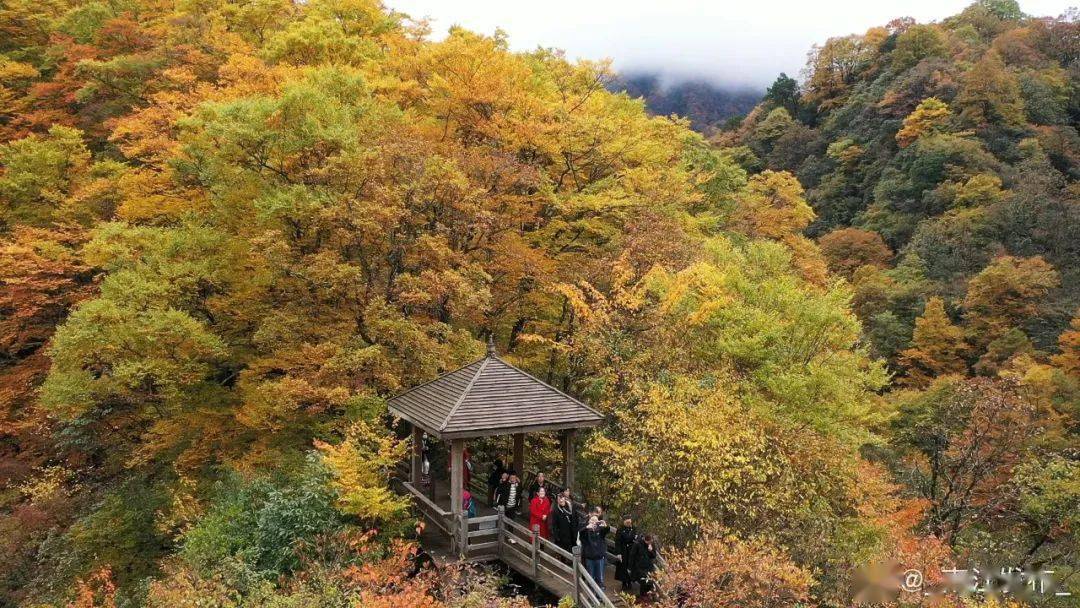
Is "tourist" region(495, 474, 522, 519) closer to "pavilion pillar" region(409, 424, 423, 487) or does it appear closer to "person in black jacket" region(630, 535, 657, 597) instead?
"pavilion pillar" region(409, 424, 423, 487)

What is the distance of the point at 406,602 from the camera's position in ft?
30.2

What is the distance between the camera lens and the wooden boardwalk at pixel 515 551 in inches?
399

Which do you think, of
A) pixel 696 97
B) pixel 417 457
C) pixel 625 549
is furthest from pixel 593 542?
pixel 696 97

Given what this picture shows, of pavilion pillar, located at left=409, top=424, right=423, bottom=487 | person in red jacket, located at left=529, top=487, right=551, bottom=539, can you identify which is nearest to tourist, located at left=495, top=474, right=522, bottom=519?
person in red jacket, located at left=529, top=487, right=551, bottom=539

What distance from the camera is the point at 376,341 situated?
14.6 metres

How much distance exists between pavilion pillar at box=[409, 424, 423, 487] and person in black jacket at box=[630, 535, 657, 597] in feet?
16.0

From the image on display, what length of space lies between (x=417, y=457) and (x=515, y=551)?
317cm

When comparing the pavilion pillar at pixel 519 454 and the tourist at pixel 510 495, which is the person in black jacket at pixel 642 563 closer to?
the tourist at pixel 510 495

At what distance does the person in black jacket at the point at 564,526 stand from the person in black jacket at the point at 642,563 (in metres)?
0.98

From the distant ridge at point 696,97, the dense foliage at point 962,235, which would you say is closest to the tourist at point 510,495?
the dense foliage at point 962,235

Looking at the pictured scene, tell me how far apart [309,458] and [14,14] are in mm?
28152

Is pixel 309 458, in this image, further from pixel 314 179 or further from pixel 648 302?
pixel 648 302

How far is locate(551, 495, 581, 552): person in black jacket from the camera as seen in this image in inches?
440

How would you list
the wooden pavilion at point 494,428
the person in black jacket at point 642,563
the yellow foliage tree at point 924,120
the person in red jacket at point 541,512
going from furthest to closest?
the yellow foliage tree at point 924,120
the person in red jacket at point 541,512
the wooden pavilion at point 494,428
the person in black jacket at point 642,563
